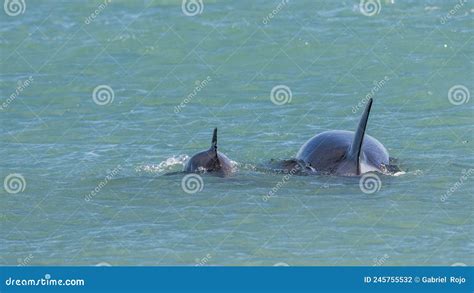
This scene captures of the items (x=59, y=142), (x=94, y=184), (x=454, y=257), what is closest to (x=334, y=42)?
(x=59, y=142)

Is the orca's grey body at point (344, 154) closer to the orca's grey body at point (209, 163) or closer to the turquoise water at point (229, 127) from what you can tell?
the turquoise water at point (229, 127)

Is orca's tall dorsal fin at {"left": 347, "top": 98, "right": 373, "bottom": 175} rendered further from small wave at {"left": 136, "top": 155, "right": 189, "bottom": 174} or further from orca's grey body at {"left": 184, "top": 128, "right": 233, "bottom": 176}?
small wave at {"left": 136, "top": 155, "right": 189, "bottom": 174}

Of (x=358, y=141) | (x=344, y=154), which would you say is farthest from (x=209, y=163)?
(x=358, y=141)

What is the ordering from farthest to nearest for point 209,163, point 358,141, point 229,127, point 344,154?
point 229,127, point 344,154, point 209,163, point 358,141

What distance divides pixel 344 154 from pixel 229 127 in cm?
312

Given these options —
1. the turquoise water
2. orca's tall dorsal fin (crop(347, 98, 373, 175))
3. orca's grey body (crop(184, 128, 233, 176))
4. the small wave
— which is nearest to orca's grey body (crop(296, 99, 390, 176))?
orca's tall dorsal fin (crop(347, 98, 373, 175))

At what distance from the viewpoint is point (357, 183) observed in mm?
19094

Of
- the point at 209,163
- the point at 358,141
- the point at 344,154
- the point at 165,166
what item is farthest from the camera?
the point at 165,166

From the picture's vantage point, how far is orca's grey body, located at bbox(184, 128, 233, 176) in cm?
1972

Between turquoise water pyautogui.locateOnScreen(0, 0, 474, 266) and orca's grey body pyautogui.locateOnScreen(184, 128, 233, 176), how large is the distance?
25 centimetres

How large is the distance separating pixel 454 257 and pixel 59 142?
7.65 m

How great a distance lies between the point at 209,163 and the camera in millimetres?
19781

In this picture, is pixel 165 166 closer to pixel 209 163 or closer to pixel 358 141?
pixel 209 163

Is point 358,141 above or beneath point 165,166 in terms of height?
beneath
